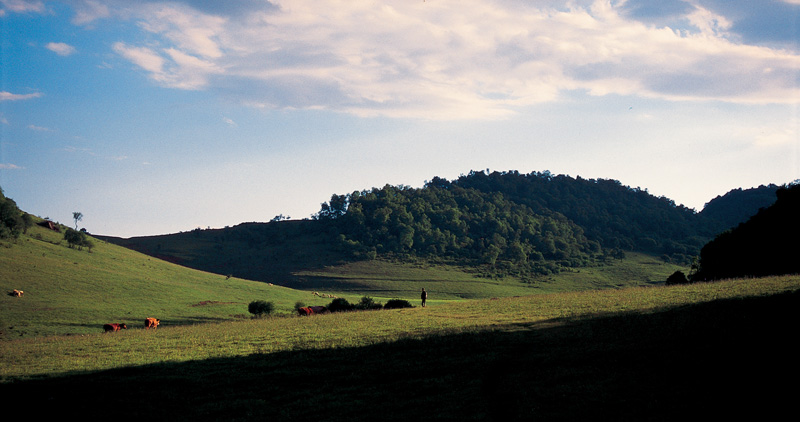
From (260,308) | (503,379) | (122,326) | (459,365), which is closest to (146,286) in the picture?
(260,308)

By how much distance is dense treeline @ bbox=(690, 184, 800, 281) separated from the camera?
5059 centimetres

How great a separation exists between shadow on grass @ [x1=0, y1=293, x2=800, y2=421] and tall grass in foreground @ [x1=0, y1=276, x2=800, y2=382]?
2.39 meters

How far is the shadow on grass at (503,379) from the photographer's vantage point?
44.5 feet

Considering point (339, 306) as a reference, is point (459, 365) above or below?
above

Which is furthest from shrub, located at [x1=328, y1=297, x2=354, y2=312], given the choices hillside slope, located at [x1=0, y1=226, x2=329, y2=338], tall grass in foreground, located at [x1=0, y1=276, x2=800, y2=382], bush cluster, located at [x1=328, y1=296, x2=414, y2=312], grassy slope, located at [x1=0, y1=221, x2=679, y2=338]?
grassy slope, located at [x1=0, y1=221, x2=679, y2=338]

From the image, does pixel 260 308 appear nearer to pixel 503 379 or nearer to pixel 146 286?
pixel 146 286

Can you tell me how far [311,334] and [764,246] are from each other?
46.8 m

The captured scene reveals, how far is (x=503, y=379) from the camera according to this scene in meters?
17.4

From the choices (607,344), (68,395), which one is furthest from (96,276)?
(607,344)

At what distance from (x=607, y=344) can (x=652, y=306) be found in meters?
12.5

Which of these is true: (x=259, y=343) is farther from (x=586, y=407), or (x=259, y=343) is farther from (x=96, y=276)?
(x=96, y=276)

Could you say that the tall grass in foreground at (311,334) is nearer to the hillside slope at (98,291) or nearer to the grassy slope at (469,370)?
the grassy slope at (469,370)

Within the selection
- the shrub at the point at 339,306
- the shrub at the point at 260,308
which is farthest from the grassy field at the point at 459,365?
the shrub at the point at 260,308

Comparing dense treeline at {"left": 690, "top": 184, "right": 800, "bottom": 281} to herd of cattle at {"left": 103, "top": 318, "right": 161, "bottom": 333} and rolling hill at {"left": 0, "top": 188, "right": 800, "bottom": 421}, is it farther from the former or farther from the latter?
herd of cattle at {"left": 103, "top": 318, "right": 161, "bottom": 333}
